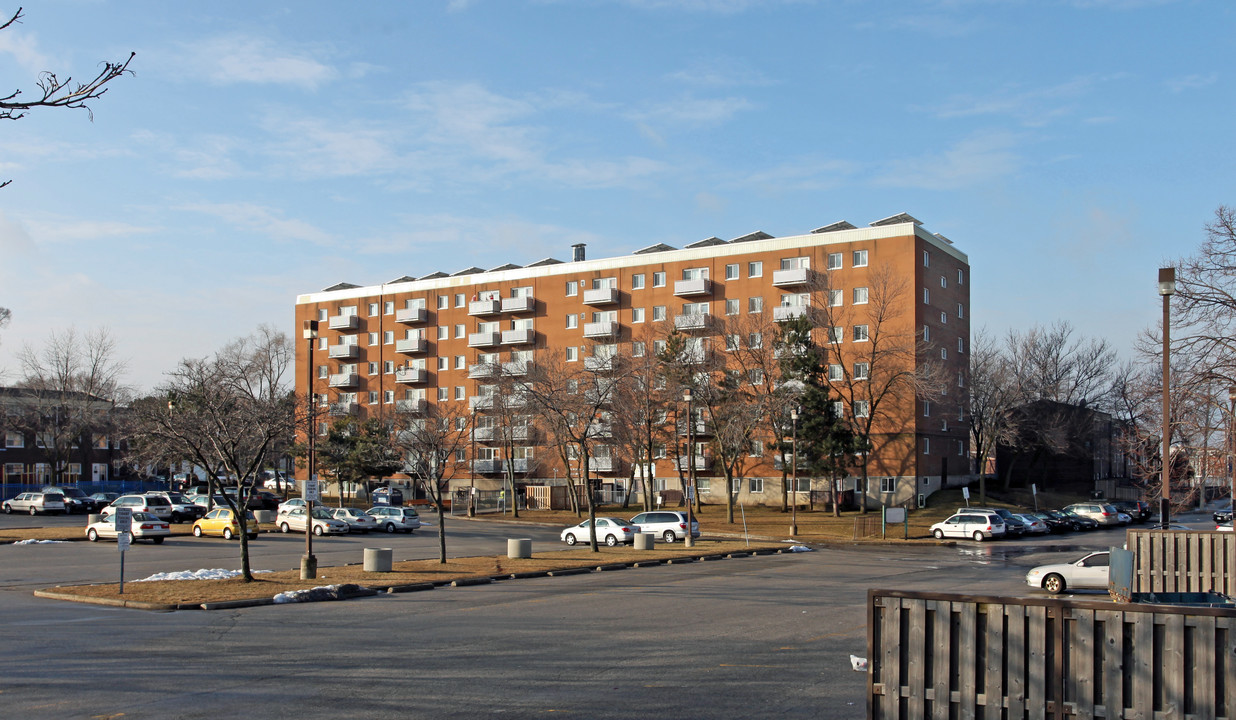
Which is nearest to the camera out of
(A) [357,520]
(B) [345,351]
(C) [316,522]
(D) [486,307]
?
(C) [316,522]

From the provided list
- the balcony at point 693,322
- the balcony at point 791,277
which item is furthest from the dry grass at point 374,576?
the balcony at point 791,277

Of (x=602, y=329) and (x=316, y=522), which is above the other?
(x=602, y=329)

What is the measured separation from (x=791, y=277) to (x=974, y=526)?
89.1 ft

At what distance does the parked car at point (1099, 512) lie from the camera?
57750 mm

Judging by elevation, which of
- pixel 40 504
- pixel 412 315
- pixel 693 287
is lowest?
pixel 40 504

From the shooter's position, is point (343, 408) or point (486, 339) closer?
point (486, 339)

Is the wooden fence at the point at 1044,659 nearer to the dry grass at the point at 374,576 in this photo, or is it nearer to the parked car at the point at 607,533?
the dry grass at the point at 374,576

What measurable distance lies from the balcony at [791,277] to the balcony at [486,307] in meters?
26.2

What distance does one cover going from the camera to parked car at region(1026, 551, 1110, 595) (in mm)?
24953

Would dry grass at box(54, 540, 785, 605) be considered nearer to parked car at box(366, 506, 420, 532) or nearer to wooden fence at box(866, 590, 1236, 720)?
parked car at box(366, 506, 420, 532)

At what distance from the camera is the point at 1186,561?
1838 cm

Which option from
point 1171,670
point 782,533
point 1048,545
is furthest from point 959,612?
point 782,533

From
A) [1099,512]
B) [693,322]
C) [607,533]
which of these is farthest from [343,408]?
[1099,512]

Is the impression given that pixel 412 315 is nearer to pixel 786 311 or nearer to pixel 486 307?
pixel 486 307
